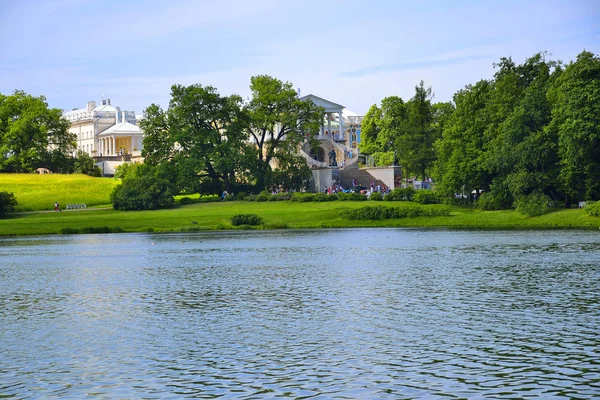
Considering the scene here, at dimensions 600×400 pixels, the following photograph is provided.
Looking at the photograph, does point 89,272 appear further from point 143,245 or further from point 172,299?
point 143,245

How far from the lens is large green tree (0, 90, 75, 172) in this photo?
459 feet

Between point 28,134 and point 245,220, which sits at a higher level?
point 28,134

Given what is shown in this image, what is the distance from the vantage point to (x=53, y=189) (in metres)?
119

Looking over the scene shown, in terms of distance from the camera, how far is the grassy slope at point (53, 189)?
110 metres

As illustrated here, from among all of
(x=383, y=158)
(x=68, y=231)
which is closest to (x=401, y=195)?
(x=68, y=231)

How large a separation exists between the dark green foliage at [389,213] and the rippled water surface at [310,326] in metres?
31.9

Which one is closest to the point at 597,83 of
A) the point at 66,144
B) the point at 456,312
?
the point at 456,312

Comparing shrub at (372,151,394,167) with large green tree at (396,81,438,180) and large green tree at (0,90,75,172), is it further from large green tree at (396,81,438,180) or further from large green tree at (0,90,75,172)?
large green tree at (0,90,75,172)

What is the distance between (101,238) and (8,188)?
1903 inches

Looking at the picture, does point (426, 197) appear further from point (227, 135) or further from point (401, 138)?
point (227, 135)

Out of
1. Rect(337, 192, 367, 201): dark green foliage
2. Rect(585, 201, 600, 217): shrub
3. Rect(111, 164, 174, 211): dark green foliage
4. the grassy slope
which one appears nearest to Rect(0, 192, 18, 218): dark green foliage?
A: the grassy slope

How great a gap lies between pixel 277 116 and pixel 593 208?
5159 centimetres

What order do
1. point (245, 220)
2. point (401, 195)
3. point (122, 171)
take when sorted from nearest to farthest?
point (245, 220)
point (401, 195)
point (122, 171)

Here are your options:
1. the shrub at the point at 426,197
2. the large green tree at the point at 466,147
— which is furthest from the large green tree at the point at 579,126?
the shrub at the point at 426,197
